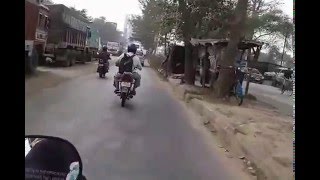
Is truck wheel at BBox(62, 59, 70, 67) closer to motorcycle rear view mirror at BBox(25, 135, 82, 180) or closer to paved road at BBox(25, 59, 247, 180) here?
paved road at BBox(25, 59, 247, 180)

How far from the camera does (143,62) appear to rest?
390 centimetres

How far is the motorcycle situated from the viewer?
335 centimetres

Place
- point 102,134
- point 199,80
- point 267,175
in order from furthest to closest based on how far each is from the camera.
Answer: point 199,80, point 267,175, point 102,134

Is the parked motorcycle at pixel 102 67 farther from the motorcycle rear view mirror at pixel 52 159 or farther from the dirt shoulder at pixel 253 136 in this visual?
the motorcycle rear view mirror at pixel 52 159

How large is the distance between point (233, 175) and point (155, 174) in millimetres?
647

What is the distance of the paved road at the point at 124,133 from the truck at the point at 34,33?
0.18m

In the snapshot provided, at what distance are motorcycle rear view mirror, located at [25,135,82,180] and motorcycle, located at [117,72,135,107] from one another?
6.75 feet

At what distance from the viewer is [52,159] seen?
3.08ft

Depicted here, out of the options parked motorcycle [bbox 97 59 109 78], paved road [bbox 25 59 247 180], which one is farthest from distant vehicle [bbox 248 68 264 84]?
parked motorcycle [bbox 97 59 109 78]

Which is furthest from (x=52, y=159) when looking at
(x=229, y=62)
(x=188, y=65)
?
(x=188, y=65)

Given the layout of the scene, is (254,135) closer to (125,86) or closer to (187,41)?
(125,86)
